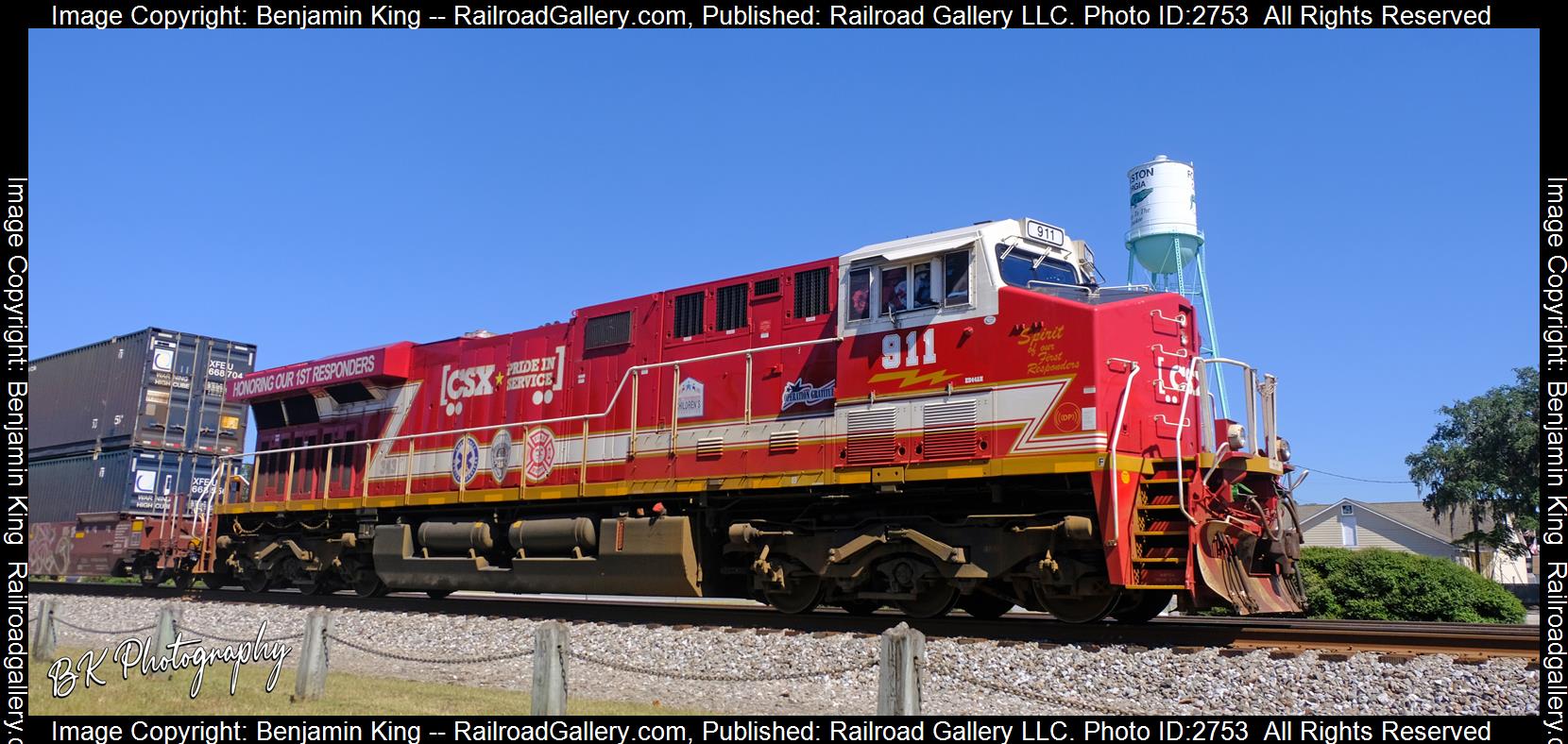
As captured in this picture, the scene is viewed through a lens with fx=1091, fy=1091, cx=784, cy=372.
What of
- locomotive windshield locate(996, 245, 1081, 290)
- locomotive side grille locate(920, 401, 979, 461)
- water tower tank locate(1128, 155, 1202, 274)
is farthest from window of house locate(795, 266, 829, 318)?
water tower tank locate(1128, 155, 1202, 274)

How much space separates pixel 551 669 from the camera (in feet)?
25.2

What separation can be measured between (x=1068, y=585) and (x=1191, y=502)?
129 centimetres

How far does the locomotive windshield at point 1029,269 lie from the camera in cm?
1053

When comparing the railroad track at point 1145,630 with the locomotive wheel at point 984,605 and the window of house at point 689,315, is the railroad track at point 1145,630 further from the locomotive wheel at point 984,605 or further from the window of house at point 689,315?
the window of house at point 689,315

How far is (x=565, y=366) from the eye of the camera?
14.7 metres

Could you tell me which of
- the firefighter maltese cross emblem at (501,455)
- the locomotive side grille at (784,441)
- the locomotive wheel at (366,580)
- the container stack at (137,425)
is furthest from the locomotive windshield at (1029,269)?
the container stack at (137,425)

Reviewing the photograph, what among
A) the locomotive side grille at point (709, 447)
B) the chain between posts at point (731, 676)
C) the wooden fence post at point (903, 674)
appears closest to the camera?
the wooden fence post at point (903, 674)

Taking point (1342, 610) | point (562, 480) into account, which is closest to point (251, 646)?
point (562, 480)

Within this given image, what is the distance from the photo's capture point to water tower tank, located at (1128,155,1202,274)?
33250 millimetres

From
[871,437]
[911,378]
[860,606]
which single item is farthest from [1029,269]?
[860,606]
